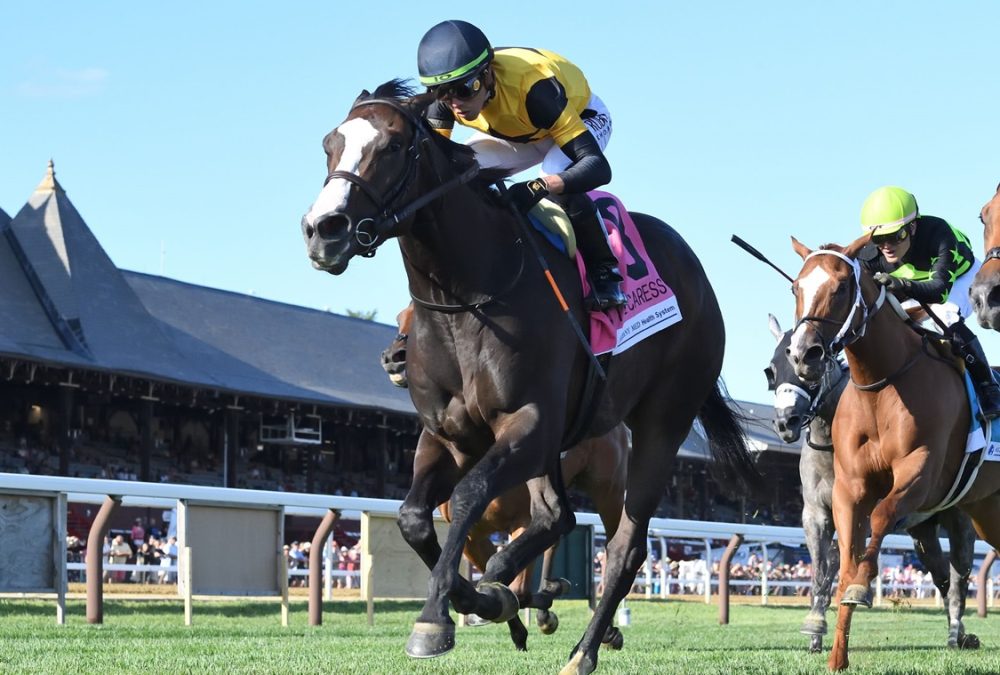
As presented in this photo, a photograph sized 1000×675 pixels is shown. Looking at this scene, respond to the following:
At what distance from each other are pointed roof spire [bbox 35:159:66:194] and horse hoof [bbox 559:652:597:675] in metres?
34.5

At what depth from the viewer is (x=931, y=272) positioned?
8.70m

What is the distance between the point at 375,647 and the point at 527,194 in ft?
11.6

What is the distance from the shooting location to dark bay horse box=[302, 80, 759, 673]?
493 cm

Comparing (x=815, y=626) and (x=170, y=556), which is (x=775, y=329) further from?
→ (x=170, y=556)

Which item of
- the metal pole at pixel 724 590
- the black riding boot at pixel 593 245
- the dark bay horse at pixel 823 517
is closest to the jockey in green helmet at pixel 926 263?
the dark bay horse at pixel 823 517

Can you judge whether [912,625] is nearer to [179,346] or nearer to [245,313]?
[179,346]

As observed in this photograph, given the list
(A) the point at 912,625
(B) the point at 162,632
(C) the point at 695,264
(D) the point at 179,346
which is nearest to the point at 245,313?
(D) the point at 179,346

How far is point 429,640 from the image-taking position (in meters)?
4.74

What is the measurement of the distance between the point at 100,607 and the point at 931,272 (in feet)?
20.6

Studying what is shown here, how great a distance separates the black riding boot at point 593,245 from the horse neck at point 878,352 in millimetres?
2572

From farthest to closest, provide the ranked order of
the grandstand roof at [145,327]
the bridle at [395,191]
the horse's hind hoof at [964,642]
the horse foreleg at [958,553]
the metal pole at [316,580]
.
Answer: the grandstand roof at [145,327] < the metal pole at [316,580] < the horse foreleg at [958,553] < the horse's hind hoof at [964,642] < the bridle at [395,191]

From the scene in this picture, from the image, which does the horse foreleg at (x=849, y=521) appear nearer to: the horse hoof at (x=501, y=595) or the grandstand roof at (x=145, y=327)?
the horse hoof at (x=501, y=595)

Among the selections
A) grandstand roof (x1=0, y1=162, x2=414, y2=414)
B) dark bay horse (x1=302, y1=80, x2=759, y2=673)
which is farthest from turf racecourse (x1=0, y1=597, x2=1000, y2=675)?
grandstand roof (x1=0, y1=162, x2=414, y2=414)

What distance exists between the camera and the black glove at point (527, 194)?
222 inches
